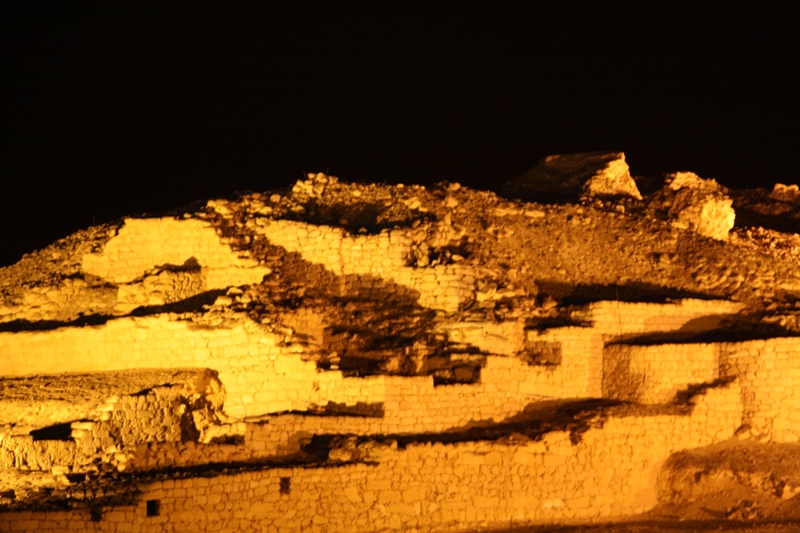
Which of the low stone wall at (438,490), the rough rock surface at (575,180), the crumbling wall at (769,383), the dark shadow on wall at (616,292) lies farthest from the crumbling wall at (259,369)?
the rough rock surface at (575,180)

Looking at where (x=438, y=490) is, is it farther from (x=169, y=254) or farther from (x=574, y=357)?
(x=169, y=254)

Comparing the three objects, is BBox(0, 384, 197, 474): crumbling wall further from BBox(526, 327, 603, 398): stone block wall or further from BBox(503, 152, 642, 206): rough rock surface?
BBox(503, 152, 642, 206): rough rock surface

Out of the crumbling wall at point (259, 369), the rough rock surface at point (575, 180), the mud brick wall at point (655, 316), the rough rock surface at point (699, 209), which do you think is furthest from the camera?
the rough rock surface at point (575, 180)

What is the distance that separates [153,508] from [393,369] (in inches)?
175

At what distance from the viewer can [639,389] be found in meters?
22.8

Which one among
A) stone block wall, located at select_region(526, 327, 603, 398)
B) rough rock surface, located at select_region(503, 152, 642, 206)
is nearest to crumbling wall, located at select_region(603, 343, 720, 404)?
stone block wall, located at select_region(526, 327, 603, 398)

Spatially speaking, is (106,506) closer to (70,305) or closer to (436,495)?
(436,495)

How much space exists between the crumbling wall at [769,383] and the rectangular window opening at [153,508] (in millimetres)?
8316

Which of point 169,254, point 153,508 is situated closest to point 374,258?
point 169,254

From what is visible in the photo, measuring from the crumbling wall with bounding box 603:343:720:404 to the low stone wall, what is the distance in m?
0.84

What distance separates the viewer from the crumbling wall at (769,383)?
72.8 ft

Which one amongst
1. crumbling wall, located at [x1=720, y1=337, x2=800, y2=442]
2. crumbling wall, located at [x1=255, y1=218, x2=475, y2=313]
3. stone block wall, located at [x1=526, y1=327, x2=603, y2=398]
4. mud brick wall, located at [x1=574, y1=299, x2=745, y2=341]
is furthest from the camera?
mud brick wall, located at [x1=574, y1=299, x2=745, y2=341]

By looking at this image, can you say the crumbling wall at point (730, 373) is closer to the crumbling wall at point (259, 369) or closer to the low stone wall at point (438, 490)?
the low stone wall at point (438, 490)

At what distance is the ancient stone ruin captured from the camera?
19.4 meters
